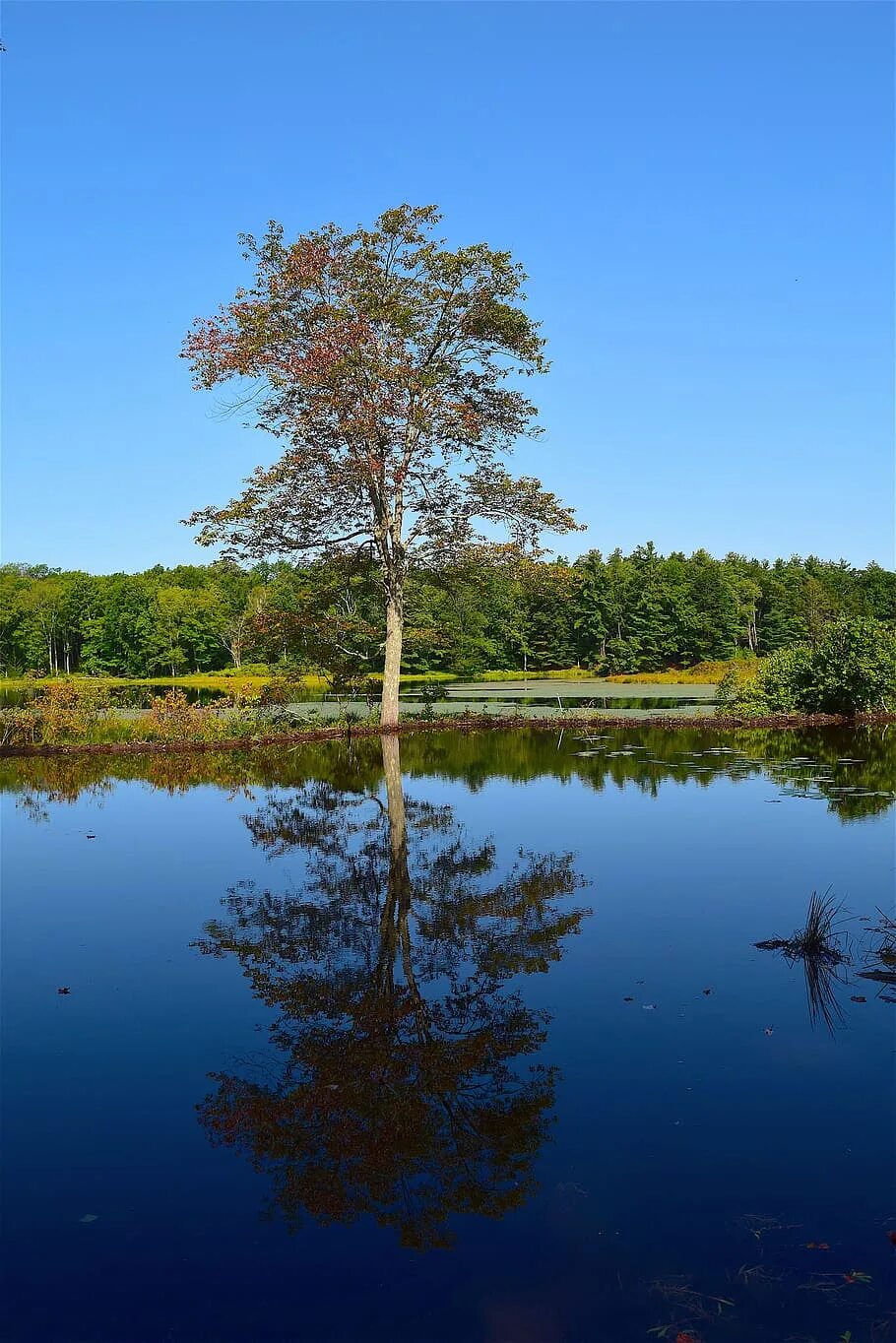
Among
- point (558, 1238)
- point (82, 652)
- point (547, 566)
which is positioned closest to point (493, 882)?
point (558, 1238)

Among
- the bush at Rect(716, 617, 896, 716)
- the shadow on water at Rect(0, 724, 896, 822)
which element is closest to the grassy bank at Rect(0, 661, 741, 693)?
the bush at Rect(716, 617, 896, 716)

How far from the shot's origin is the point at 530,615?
73.3 meters

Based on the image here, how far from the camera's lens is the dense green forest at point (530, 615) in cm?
7162

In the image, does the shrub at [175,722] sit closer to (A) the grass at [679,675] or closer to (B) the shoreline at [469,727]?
(B) the shoreline at [469,727]

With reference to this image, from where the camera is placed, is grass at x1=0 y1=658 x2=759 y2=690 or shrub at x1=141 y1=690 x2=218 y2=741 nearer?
shrub at x1=141 y1=690 x2=218 y2=741

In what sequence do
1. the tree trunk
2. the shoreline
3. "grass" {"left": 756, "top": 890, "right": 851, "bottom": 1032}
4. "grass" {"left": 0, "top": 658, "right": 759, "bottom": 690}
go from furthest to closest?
"grass" {"left": 0, "top": 658, "right": 759, "bottom": 690}
the tree trunk
the shoreline
"grass" {"left": 756, "top": 890, "right": 851, "bottom": 1032}

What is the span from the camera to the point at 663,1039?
6020 millimetres

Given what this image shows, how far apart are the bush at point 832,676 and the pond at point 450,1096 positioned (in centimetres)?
1829

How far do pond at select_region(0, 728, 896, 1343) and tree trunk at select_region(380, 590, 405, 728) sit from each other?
17.3 metres

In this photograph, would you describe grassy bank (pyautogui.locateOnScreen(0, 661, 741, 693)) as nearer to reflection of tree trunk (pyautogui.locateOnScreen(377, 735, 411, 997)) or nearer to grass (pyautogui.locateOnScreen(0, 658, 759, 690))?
grass (pyautogui.locateOnScreen(0, 658, 759, 690))

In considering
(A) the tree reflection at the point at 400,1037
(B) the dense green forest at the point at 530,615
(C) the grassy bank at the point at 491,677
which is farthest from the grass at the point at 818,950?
(C) the grassy bank at the point at 491,677

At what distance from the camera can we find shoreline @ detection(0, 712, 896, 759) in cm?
2525

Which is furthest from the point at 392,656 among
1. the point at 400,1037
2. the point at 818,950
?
the point at 400,1037

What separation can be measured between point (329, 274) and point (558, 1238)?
1036 inches
